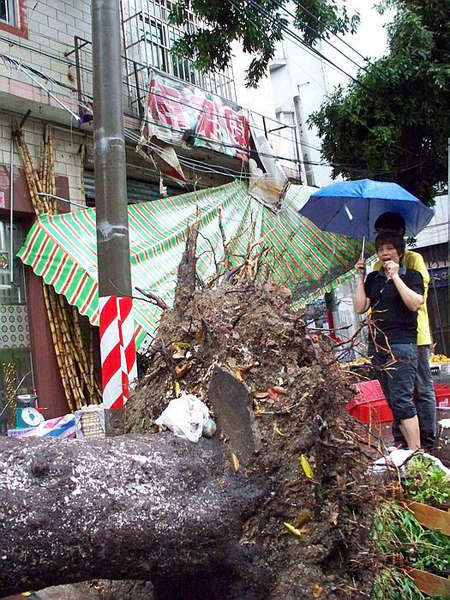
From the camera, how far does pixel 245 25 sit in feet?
28.8

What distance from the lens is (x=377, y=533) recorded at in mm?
2342

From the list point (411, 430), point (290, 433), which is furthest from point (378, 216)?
point (290, 433)

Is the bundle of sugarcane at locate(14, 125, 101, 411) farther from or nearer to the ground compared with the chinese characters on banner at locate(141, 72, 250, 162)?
nearer to the ground

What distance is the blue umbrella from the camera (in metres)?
6.52

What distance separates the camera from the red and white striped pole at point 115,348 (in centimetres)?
475

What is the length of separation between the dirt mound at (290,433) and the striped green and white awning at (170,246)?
2278mm

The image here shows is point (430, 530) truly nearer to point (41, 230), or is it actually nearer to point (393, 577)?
point (393, 577)

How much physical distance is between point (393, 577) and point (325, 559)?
51cm

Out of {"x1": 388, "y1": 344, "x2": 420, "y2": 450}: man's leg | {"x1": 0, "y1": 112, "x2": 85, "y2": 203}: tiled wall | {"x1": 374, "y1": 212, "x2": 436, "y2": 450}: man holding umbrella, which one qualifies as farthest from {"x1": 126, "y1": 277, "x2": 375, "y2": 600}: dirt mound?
{"x1": 0, "y1": 112, "x2": 85, "y2": 203}: tiled wall

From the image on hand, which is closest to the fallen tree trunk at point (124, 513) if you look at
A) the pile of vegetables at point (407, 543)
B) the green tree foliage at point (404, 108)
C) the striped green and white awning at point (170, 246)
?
the pile of vegetables at point (407, 543)

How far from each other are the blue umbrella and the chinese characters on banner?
8.01 ft

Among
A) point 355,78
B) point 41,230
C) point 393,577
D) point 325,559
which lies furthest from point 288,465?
point 355,78

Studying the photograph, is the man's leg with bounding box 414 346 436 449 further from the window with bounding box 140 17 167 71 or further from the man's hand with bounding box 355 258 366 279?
the window with bounding box 140 17 167 71

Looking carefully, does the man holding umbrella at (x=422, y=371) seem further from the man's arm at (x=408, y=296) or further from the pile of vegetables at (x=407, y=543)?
the pile of vegetables at (x=407, y=543)
